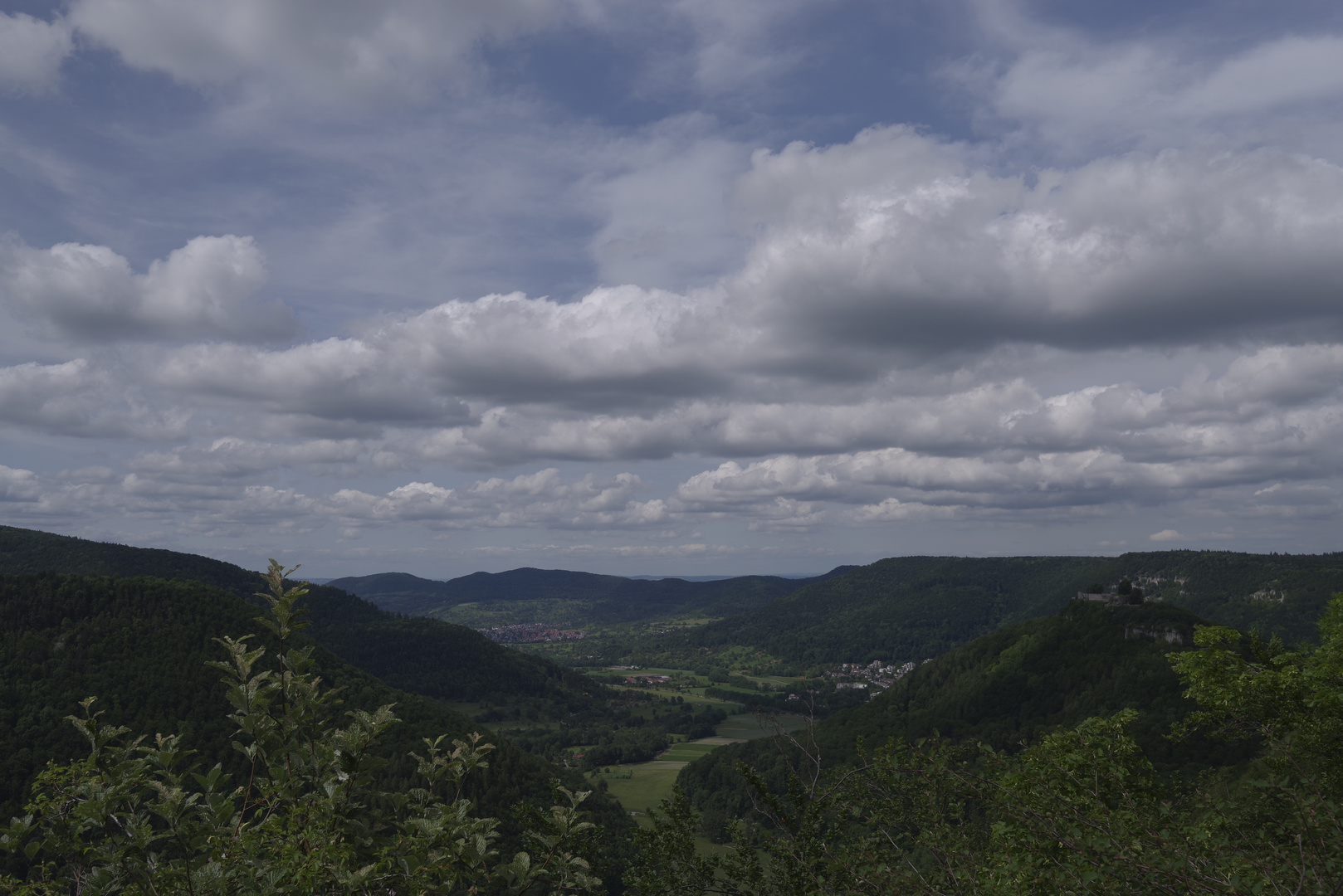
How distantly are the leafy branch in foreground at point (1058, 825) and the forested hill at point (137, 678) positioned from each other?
352ft

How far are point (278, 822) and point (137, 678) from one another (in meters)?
178

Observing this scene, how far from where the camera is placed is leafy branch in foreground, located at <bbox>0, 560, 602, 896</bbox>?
7.88 m

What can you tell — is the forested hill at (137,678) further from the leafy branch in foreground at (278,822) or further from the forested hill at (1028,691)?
the leafy branch in foreground at (278,822)

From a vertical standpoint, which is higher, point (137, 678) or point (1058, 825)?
point (1058, 825)

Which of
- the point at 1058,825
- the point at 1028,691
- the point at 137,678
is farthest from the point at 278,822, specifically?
the point at 1028,691

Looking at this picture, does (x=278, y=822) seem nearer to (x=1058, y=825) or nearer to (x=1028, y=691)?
(x=1058, y=825)

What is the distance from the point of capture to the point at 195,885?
309 inches

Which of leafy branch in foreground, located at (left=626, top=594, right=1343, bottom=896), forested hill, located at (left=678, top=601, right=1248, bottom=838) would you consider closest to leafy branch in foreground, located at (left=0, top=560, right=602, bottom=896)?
leafy branch in foreground, located at (left=626, top=594, right=1343, bottom=896)

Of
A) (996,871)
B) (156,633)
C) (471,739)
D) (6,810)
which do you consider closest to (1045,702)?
(996,871)

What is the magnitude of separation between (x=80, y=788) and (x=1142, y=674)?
16631cm

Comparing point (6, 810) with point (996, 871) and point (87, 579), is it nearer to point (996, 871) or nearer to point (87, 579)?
point (87, 579)

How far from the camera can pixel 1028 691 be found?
167 metres

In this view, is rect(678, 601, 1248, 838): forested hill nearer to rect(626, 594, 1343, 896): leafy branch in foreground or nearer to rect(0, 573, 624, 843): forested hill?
rect(0, 573, 624, 843): forested hill

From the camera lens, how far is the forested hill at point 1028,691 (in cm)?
13738
